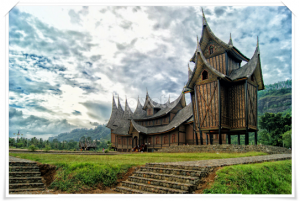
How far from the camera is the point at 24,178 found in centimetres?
742

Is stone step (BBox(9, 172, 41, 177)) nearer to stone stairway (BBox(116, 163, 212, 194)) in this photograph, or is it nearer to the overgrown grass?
stone stairway (BBox(116, 163, 212, 194))

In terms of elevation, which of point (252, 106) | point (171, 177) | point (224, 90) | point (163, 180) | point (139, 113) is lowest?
point (163, 180)

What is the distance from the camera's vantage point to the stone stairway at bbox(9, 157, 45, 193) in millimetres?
→ 6878


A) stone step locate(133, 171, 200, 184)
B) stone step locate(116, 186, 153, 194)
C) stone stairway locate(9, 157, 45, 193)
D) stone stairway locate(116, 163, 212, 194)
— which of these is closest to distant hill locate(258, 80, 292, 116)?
stone stairway locate(116, 163, 212, 194)

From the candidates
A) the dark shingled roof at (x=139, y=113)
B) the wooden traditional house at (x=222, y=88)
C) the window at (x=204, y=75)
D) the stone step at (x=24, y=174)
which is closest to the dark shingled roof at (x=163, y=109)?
the dark shingled roof at (x=139, y=113)

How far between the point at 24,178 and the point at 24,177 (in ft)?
0.45

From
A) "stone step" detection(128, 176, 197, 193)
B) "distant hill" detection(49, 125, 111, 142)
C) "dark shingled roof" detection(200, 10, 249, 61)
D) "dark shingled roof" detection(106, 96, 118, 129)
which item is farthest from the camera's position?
"distant hill" detection(49, 125, 111, 142)

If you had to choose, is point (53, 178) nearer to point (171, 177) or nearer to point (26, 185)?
point (26, 185)

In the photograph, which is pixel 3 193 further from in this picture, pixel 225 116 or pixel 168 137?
pixel 168 137

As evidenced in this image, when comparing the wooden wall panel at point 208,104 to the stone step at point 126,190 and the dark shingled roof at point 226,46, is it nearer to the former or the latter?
the dark shingled roof at point 226,46

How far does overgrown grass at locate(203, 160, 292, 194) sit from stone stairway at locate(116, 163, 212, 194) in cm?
48

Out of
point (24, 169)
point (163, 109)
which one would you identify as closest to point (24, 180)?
point (24, 169)

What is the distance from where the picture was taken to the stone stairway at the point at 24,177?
6878mm
